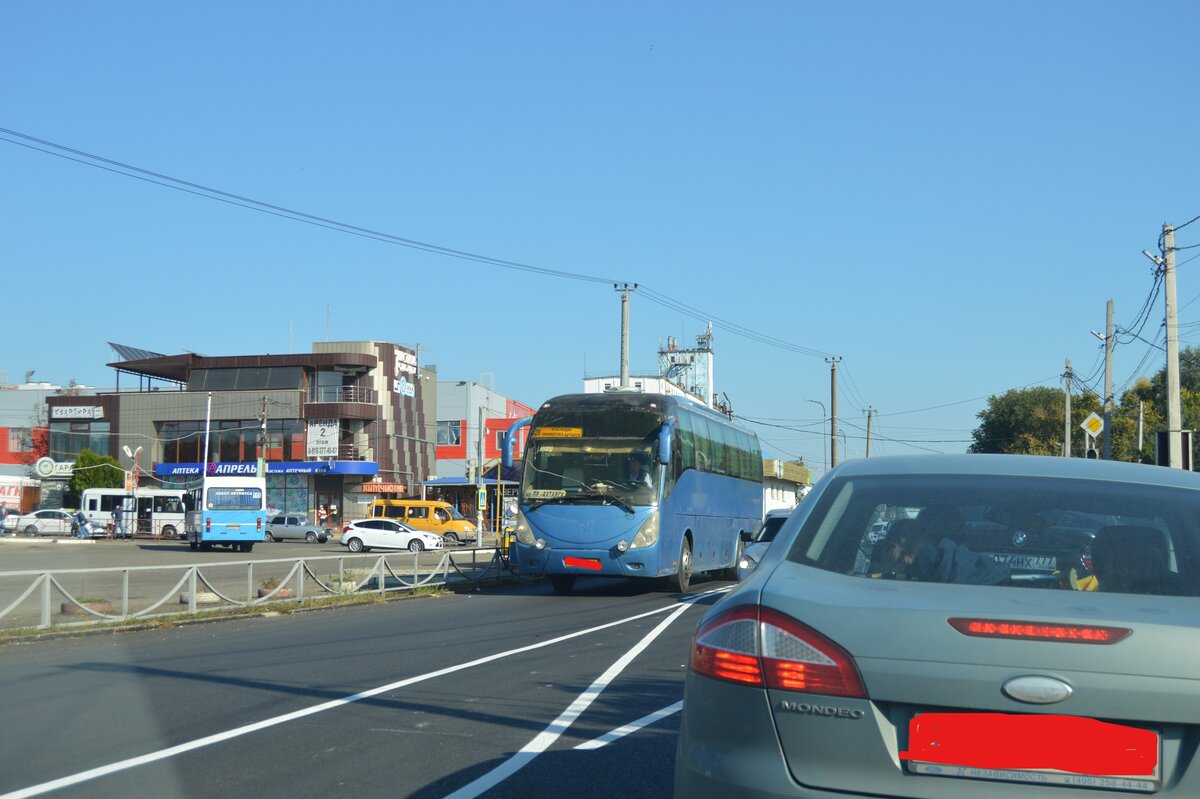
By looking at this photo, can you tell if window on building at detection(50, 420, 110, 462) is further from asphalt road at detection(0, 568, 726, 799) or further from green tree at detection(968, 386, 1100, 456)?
asphalt road at detection(0, 568, 726, 799)

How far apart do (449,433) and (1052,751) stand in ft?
281

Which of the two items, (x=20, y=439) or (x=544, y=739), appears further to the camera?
(x=20, y=439)

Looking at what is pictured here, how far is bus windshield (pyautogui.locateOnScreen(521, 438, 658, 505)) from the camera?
70.1 feet

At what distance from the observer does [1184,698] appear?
2951 millimetres

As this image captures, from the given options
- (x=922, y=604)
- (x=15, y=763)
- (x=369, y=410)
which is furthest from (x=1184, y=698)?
(x=369, y=410)

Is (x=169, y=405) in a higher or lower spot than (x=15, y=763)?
higher

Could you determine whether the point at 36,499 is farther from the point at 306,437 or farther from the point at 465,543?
the point at 465,543

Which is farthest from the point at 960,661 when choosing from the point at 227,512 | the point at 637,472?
the point at 227,512

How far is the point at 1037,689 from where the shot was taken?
3.00 metres

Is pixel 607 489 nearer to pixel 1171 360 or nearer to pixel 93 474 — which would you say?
pixel 1171 360

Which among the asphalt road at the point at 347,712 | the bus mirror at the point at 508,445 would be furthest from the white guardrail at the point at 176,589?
the bus mirror at the point at 508,445

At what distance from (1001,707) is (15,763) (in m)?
6.12

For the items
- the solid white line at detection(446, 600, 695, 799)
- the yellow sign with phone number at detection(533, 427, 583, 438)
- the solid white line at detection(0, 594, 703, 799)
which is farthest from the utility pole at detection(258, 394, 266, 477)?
the solid white line at detection(446, 600, 695, 799)

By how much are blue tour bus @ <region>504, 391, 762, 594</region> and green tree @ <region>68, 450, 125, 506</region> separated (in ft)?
196
